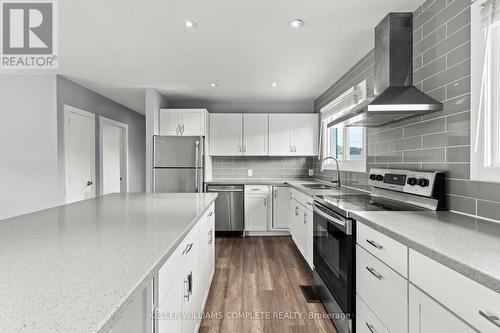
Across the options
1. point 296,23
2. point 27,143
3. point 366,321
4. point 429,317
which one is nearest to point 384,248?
point 429,317

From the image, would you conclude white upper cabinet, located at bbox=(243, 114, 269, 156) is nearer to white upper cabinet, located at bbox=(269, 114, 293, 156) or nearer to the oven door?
white upper cabinet, located at bbox=(269, 114, 293, 156)

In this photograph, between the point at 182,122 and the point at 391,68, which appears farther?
the point at 182,122

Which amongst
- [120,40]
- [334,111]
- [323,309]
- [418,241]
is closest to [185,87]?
[120,40]

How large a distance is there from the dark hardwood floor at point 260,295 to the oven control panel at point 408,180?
3.82ft

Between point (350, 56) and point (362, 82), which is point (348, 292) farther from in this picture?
point (350, 56)

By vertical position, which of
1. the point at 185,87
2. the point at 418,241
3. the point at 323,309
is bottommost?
the point at 323,309

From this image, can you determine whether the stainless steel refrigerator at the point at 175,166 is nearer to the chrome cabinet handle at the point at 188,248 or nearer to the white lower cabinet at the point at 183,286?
the white lower cabinet at the point at 183,286

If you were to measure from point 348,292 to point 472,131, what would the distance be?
119 centimetres

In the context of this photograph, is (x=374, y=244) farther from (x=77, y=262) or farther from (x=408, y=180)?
(x=77, y=262)

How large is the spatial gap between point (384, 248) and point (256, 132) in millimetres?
3505

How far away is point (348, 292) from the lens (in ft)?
5.49

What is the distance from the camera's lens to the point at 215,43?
249 cm

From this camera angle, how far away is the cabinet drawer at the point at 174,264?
1013mm

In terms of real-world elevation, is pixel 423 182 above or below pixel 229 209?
above
